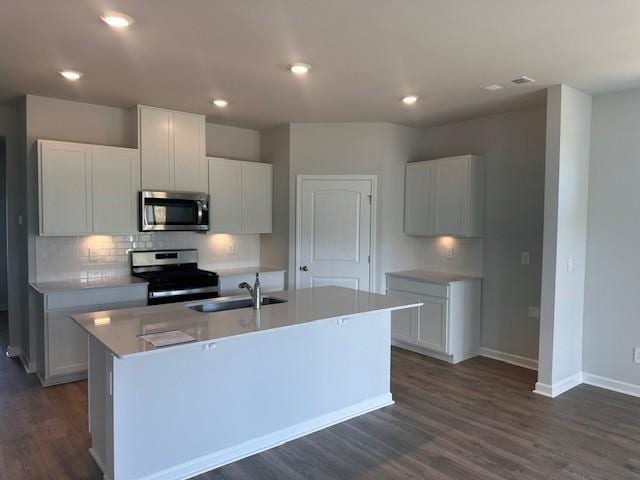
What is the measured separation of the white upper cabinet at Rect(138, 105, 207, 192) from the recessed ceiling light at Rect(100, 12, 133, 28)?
1.98 m

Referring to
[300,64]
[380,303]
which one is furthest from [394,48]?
[380,303]

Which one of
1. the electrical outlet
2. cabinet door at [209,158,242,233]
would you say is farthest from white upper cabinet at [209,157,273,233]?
the electrical outlet

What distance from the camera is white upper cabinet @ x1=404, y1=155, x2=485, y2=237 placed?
4812 millimetres

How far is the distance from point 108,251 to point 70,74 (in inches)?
70.6

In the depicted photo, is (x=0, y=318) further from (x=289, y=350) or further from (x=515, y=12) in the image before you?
(x=515, y=12)

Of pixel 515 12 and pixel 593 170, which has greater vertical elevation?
pixel 515 12

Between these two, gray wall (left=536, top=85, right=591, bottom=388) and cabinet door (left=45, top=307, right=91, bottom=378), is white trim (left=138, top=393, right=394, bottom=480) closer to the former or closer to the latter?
gray wall (left=536, top=85, right=591, bottom=388)

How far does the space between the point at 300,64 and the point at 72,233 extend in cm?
260

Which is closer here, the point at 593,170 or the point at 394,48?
the point at 394,48

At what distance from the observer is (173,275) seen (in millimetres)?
4695

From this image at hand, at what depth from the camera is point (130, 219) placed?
178 inches

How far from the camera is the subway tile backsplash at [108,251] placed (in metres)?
4.38

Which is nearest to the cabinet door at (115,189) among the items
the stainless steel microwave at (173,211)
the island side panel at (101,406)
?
the stainless steel microwave at (173,211)

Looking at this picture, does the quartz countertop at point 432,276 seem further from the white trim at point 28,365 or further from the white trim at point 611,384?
the white trim at point 28,365
